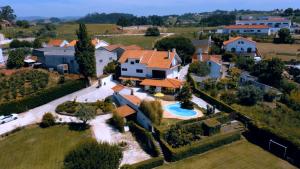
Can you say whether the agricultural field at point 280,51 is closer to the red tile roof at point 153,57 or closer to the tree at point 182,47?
the tree at point 182,47

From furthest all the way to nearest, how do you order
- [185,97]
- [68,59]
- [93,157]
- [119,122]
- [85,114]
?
[68,59] → [185,97] → [85,114] → [119,122] → [93,157]

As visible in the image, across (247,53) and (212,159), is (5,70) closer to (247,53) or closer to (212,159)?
(212,159)

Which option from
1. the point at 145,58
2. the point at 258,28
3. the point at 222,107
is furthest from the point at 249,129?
the point at 258,28

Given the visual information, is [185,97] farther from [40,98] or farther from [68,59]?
[68,59]

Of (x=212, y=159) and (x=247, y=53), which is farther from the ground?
(x=247, y=53)

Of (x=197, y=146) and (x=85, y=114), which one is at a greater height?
(x=85, y=114)

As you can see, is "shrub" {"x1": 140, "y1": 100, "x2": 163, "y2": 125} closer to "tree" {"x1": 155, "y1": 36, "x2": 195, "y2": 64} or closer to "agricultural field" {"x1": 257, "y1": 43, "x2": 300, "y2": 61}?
"tree" {"x1": 155, "y1": 36, "x2": 195, "y2": 64}

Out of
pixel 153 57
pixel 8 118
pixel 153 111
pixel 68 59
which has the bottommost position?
pixel 8 118

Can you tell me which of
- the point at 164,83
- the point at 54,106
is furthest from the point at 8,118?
the point at 164,83
